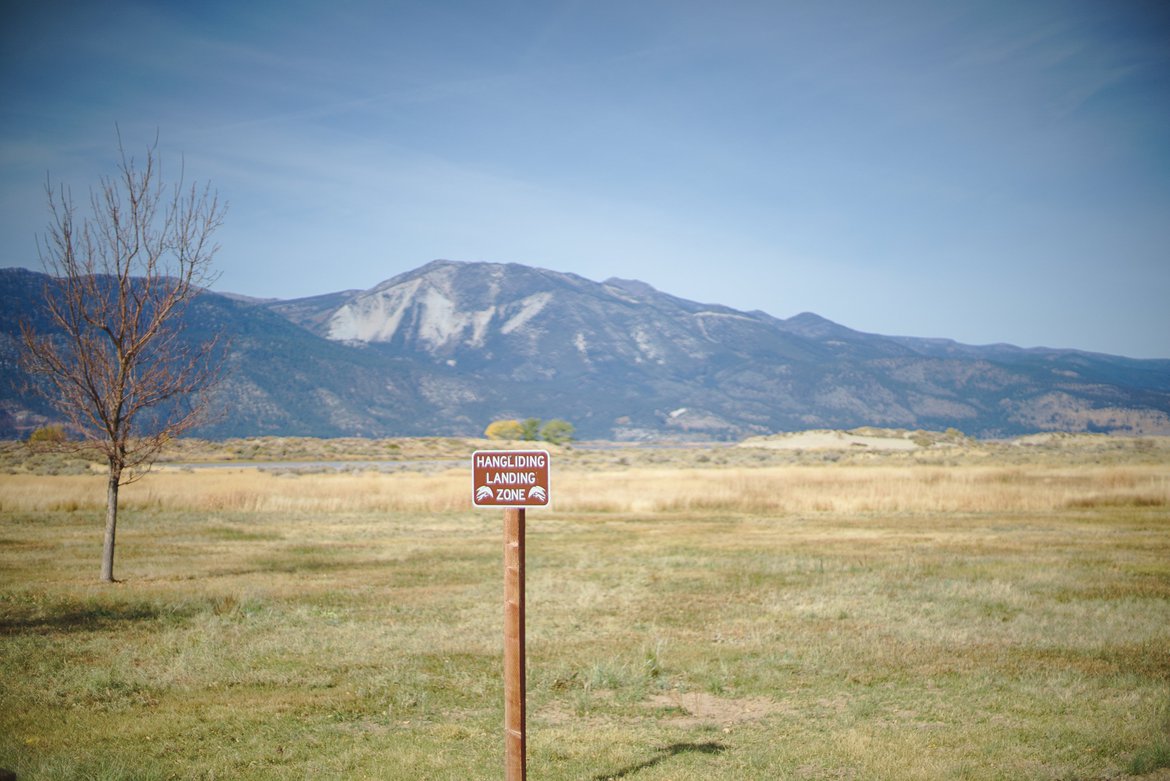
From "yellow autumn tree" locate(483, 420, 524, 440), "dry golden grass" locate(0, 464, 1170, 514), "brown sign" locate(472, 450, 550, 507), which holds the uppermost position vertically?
"brown sign" locate(472, 450, 550, 507)

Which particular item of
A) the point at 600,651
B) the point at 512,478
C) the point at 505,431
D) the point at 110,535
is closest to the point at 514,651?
the point at 512,478

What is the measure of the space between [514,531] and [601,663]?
242 inches

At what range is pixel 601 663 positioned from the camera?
39.2 ft

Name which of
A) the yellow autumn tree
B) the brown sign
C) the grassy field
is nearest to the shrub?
the grassy field

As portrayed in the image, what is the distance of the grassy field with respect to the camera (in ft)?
26.7

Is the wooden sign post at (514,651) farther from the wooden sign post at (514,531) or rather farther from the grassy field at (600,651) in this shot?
the grassy field at (600,651)

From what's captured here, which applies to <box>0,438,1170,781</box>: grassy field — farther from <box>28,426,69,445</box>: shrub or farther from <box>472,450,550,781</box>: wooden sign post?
<box>28,426,69,445</box>: shrub

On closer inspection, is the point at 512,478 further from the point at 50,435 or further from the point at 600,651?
the point at 50,435

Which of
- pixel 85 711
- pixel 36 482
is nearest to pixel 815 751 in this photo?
pixel 85 711

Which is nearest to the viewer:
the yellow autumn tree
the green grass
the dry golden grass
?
the green grass

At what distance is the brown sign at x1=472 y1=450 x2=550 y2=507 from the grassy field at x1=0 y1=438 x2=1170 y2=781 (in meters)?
2.93

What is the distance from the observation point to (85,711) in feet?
30.0

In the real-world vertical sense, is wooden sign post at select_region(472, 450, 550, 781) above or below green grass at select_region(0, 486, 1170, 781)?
above

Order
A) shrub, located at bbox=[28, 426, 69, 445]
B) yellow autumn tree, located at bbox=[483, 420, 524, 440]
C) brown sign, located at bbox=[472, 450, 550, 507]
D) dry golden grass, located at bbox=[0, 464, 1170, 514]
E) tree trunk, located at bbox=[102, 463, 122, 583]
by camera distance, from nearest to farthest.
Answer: brown sign, located at bbox=[472, 450, 550, 507], tree trunk, located at bbox=[102, 463, 122, 583], shrub, located at bbox=[28, 426, 69, 445], dry golden grass, located at bbox=[0, 464, 1170, 514], yellow autumn tree, located at bbox=[483, 420, 524, 440]
